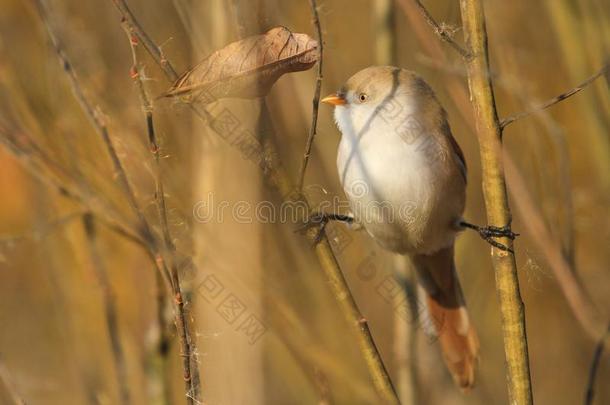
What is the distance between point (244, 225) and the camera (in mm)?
2312

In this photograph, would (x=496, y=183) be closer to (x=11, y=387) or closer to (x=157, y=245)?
(x=157, y=245)

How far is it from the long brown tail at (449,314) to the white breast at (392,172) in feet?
1.45

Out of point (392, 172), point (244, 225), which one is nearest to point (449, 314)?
point (392, 172)

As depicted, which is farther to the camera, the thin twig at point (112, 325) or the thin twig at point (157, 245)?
the thin twig at point (112, 325)

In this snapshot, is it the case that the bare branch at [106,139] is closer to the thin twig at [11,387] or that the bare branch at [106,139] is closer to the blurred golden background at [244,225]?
the blurred golden background at [244,225]

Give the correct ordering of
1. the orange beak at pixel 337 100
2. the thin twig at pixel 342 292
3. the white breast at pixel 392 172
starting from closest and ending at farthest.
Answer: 1. the thin twig at pixel 342 292
2. the white breast at pixel 392 172
3. the orange beak at pixel 337 100

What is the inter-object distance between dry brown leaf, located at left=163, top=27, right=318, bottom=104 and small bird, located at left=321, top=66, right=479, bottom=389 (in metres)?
0.92

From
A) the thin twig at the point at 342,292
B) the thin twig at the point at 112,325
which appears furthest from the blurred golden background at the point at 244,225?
the thin twig at the point at 342,292

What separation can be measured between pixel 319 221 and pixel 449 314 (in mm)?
1244

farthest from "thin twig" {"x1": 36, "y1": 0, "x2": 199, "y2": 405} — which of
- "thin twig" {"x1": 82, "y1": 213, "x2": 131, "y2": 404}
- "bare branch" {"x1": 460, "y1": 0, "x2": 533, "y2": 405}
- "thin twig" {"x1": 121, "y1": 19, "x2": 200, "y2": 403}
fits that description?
"bare branch" {"x1": 460, "y1": 0, "x2": 533, "y2": 405}

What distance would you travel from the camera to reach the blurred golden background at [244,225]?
7.23ft

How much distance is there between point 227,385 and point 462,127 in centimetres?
224

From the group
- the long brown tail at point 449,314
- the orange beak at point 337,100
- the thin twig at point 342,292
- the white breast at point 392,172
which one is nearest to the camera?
the thin twig at point 342,292

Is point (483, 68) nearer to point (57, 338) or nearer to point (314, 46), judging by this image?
point (314, 46)
